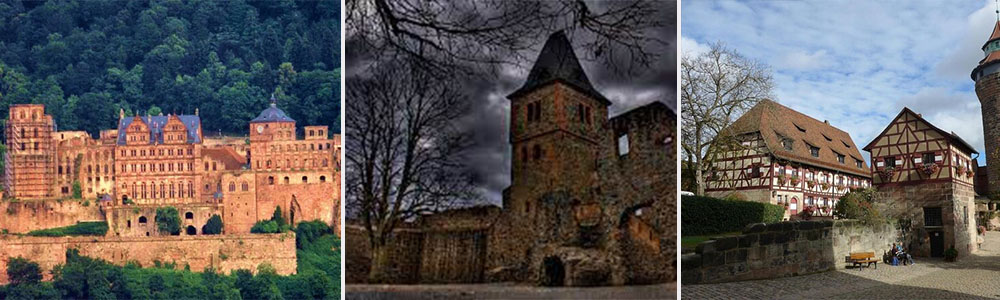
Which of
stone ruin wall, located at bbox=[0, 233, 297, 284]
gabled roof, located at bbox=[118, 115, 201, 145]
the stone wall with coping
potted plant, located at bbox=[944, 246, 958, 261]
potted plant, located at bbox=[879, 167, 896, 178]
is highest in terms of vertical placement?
gabled roof, located at bbox=[118, 115, 201, 145]

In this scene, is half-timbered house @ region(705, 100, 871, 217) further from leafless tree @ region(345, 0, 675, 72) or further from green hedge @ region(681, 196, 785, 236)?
leafless tree @ region(345, 0, 675, 72)

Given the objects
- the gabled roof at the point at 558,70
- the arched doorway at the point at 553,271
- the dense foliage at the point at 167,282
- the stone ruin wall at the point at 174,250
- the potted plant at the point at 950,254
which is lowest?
the dense foliage at the point at 167,282

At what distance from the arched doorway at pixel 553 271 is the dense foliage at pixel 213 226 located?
64.1 ft

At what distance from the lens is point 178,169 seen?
21656 mm

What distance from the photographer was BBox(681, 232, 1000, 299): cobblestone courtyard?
28.0 feet

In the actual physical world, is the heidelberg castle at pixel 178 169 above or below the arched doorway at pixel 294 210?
above

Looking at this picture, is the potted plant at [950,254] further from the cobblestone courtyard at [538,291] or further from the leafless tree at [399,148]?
the leafless tree at [399,148]

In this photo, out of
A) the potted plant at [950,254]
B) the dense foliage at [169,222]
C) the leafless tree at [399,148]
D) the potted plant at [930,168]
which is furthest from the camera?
the dense foliage at [169,222]

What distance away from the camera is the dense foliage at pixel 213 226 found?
21.0 meters

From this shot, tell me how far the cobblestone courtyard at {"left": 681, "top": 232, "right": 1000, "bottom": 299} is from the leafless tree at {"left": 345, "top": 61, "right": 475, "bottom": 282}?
478 cm

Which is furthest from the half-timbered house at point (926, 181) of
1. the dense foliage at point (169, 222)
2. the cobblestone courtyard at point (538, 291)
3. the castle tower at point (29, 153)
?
the castle tower at point (29, 153)

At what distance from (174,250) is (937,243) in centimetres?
2169

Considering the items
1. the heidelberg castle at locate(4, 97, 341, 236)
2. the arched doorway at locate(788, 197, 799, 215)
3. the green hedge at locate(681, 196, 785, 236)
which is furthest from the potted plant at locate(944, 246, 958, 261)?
the heidelberg castle at locate(4, 97, 341, 236)

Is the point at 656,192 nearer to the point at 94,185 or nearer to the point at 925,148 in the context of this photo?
the point at 925,148
